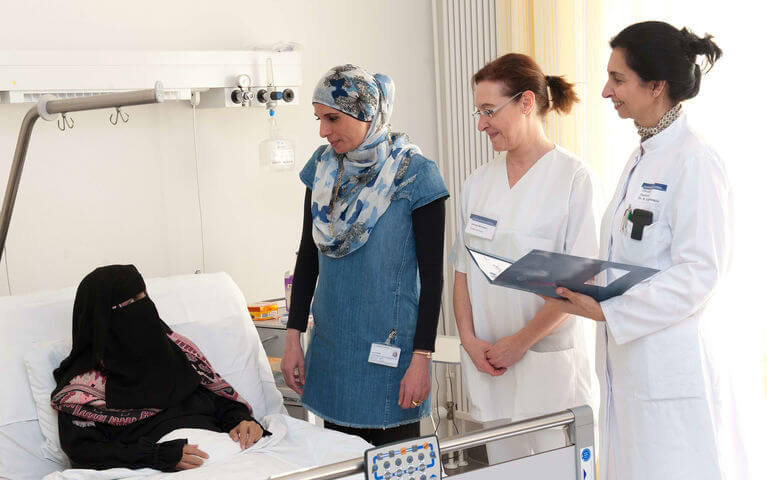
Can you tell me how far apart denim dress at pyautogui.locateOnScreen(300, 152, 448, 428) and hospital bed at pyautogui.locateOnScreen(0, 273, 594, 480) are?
0.12 m

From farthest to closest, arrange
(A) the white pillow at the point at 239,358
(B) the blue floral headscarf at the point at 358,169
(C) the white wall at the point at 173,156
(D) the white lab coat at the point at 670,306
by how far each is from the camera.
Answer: (C) the white wall at the point at 173,156 < (A) the white pillow at the point at 239,358 < (B) the blue floral headscarf at the point at 358,169 < (D) the white lab coat at the point at 670,306

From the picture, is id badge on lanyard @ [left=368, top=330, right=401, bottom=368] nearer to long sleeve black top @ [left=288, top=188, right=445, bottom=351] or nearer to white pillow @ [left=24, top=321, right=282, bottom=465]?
long sleeve black top @ [left=288, top=188, right=445, bottom=351]

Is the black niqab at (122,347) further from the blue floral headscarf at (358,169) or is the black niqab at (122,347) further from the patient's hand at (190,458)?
the blue floral headscarf at (358,169)

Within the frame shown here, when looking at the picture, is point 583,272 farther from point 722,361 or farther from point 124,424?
point 124,424

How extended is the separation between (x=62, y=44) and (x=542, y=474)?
8.56ft

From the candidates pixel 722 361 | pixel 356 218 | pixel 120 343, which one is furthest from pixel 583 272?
pixel 120 343

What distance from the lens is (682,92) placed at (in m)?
2.04

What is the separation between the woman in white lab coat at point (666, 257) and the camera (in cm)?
197

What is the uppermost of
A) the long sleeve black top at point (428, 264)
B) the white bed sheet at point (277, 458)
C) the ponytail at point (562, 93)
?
the ponytail at point (562, 93)

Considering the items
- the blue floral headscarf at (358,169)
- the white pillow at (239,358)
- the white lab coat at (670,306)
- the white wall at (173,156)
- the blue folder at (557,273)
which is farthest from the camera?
the white wall at (173,156)

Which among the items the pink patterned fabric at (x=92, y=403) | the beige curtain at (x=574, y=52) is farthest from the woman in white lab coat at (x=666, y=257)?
the beige curtain at (x=574, y=52)

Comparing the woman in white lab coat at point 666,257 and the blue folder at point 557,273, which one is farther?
the woman in white lab coat at point 666,257

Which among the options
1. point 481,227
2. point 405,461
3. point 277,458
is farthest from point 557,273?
point 277,458

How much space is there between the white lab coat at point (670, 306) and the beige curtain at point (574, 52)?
1.60 meters
